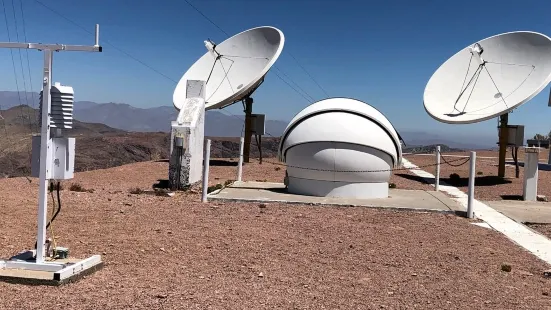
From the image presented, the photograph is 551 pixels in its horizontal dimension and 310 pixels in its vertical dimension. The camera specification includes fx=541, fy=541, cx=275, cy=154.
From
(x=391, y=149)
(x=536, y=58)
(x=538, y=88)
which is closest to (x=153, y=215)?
(x=391, y=149)

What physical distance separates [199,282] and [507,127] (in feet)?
65.5

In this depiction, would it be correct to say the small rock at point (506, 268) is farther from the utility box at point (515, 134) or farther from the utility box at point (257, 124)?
the utility box at point (257, 124)

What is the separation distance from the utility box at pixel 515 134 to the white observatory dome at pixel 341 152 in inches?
385

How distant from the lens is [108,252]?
799cm

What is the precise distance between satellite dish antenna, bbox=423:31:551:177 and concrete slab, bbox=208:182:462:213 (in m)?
6.38

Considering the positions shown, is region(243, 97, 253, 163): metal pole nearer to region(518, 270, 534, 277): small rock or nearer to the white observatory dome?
the white observatory dome

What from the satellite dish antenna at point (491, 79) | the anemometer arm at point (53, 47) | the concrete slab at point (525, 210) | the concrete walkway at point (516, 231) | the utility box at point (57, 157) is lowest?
the concrete walkway at point (516, 231)

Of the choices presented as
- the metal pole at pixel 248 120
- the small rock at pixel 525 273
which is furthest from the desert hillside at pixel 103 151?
the small rock at pixel 525 273

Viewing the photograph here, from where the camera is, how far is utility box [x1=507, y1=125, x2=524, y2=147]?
2322 cm

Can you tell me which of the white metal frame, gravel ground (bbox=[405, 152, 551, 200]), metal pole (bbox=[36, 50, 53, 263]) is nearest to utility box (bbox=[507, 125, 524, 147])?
gravel ground (bbox=[405, 152, 551, 200])

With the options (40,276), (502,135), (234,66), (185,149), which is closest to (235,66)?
(234,66)

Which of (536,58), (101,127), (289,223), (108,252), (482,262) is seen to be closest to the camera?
(108,252)

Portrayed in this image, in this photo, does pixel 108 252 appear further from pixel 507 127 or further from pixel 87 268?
pixel 507 127

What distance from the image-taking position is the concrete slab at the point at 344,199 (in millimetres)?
13914
